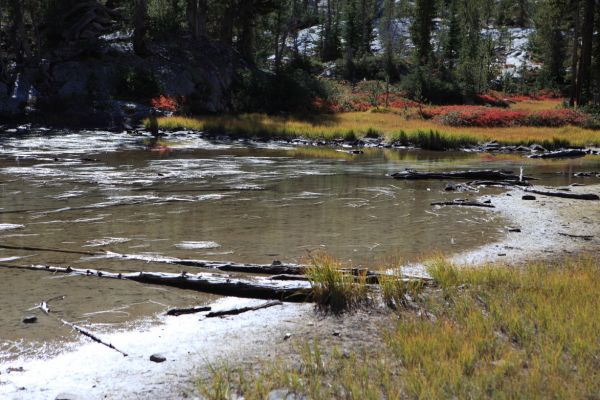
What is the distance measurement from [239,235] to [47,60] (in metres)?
35.9

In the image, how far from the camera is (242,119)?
3822 centimetres

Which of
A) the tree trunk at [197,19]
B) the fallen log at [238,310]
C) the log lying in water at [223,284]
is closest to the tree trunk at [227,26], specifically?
the tree trunk at [197,19]

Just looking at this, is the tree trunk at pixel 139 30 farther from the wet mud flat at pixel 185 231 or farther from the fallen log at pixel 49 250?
the fallen log at pixel 49 250

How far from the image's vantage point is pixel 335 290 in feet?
18.8

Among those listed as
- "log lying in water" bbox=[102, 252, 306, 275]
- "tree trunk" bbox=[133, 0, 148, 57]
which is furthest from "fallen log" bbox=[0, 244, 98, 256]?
"tree trunk" bbox=[133, 0, 148, 57]

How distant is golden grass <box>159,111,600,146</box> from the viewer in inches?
1239

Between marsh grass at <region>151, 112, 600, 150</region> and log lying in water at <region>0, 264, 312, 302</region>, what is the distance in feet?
84.6

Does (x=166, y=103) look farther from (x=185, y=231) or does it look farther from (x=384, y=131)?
(x=185, y=231)

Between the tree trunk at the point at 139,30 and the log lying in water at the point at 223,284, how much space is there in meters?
38.9

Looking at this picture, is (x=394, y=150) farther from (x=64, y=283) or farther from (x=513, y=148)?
(x=64, y=283)

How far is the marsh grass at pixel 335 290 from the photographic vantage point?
572cm

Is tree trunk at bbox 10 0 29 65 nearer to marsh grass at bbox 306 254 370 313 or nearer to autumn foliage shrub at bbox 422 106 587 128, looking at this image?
autumn foliage shrub at bbox 422 106 587 128

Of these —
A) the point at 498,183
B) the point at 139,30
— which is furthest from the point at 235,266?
the point at 139,30

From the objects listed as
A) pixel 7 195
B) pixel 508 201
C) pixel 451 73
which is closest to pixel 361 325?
pixel 508 201
